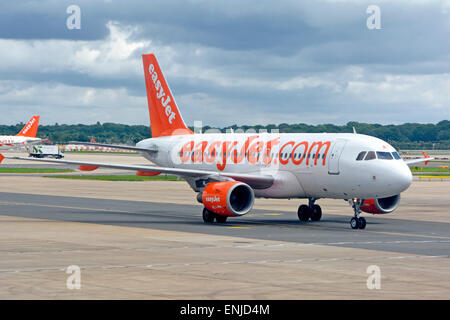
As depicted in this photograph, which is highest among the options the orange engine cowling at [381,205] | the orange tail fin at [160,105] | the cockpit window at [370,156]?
the orange tail fin at [160,105]

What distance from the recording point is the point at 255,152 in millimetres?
42500

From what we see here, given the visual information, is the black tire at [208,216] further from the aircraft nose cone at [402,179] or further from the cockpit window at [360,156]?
the aircraft nose cone at [402,179]

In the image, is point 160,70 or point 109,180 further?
point 109,180

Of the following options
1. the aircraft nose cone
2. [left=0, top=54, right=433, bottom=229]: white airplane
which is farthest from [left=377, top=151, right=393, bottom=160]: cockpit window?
the aircraft nose cone

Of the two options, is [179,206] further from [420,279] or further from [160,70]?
[420,279]

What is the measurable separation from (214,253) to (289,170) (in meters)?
13.8

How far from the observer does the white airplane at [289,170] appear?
37469 mm

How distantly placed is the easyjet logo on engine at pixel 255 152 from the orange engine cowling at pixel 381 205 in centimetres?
369

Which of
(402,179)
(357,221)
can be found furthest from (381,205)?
(402,179)

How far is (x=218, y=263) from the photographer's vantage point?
24766 mm

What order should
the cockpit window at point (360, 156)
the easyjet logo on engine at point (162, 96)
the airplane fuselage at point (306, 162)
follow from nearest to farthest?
1. the airplane fuselage at point (306, 162)
2. the cockpit window at point (360, 156)
3. the easyjet logo on engine at point (162, 96)

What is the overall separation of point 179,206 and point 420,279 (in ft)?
103

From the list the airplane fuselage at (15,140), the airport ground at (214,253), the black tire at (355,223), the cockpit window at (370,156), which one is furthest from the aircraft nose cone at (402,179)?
the airplane fuselage at (15,140)
